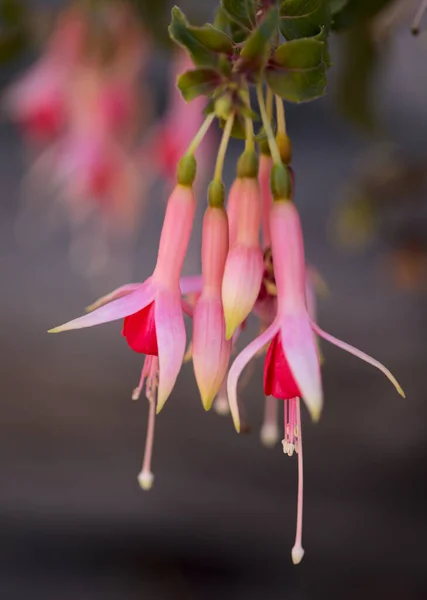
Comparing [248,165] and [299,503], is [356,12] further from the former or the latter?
[299,503]

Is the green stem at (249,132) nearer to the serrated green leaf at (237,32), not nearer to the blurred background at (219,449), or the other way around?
the serrated green leaf at (237,32)

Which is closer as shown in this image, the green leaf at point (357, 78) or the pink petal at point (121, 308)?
the pink petal at point (121, 308)

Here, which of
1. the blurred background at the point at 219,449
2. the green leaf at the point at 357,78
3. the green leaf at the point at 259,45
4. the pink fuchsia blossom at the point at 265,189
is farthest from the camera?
the blurred background at the point at 219,449

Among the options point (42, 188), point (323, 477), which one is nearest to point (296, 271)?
point (323, 477)

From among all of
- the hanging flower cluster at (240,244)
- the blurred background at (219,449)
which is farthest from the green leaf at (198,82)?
the blurred background at (219,449)

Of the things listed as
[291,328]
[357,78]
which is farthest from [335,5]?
[357,78]

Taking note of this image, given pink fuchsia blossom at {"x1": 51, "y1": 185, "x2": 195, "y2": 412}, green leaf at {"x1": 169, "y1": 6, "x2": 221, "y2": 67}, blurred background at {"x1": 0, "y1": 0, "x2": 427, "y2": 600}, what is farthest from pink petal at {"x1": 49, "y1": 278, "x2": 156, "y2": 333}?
blurred background at {"x1": 0, "y1": 0, "x2": 427, "y2": 600}

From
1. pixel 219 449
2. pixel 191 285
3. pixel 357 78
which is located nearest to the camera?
pixel 191 285

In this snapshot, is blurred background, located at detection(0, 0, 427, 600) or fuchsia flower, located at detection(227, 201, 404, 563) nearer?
fuchsia flower, located at detection(227, 201, 404, 563)

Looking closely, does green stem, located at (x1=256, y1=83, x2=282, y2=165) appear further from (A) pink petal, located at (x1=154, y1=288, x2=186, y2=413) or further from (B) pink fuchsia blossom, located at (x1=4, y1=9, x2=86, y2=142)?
(B) pink fuchsia blossom, located at (x1=4, y1=9, x2=86, y2=142)
